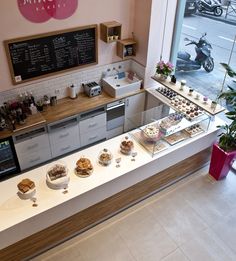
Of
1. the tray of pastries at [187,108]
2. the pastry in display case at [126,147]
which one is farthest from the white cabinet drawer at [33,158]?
the tray of pastries at [187,108]

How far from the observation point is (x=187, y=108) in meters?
4.30

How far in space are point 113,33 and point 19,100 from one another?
2.02 meters

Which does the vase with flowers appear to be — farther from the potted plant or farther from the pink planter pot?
the pink planter pot

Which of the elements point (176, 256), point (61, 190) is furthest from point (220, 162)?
point (61, 190)

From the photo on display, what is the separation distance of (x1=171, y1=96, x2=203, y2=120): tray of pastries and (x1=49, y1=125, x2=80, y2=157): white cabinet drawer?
175 centimetres

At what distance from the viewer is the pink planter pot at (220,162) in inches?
165

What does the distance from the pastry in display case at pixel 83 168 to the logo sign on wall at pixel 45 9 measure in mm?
2270

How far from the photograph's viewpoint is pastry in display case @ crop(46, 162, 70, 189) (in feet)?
10.0

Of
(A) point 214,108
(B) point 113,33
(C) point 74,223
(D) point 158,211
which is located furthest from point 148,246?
(B) point 113,33

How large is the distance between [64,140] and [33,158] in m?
0.59

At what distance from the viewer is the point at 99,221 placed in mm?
3783

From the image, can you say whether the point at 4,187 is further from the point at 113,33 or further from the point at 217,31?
the point at 217,31

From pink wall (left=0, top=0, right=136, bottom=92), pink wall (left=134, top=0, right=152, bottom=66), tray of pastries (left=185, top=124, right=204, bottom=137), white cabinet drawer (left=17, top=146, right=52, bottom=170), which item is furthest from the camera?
pink wall (left=134, top=0, right=152, bottom=66)

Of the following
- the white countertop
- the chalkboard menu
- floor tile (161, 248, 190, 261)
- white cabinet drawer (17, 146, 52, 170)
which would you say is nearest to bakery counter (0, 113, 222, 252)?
the white countertop
